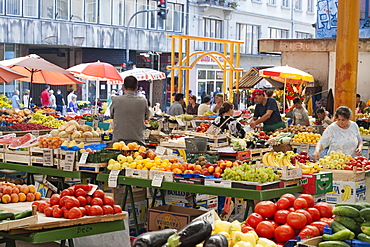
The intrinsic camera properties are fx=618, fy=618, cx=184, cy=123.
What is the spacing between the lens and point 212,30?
4141 centimetres

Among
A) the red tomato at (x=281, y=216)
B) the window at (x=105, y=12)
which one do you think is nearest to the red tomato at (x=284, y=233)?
the red tomato at (x=281, y=216)

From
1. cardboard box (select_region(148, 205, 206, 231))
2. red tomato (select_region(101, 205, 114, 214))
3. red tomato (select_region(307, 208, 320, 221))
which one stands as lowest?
cardboard box (select_region(148, 205, 206, 231))

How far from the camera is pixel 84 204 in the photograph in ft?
18.8

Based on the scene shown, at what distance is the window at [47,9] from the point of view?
31.8m

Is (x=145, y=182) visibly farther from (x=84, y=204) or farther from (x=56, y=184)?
(x=56, y=184)

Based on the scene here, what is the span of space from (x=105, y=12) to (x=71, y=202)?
99.6 feet

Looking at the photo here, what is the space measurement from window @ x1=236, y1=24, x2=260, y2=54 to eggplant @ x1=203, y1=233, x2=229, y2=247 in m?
40.0

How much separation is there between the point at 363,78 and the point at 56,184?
14383mm

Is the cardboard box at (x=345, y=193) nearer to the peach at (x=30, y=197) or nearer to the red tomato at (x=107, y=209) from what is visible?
the red tomato at (x=107, y=209)

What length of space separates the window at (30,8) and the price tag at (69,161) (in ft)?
81.0

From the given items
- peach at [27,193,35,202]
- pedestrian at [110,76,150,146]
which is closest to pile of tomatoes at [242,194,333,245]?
peach at [27,193,35,202]

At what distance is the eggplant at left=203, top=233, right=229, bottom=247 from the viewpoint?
360 cm

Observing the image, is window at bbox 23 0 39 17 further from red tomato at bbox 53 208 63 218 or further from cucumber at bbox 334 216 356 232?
cucumber at bbox 334 216 356 232

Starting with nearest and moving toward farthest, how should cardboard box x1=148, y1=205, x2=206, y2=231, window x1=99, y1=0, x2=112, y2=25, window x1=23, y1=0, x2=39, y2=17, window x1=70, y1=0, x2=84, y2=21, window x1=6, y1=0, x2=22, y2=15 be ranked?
cardboard box x1=148, y1=205, x2=206, y2=231
window x1=6, y1=0, x2=22, y2=15
window x1=23, y1=0, x2=39, y2=17
window x1=70, y1=0, x2=84, y2=21
window x1=99, y1=0, x2=112, y2=25
